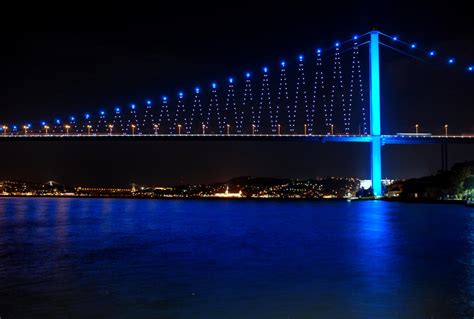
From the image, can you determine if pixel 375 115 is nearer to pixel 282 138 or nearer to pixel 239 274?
pixel 282 138

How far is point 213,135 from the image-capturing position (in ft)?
127

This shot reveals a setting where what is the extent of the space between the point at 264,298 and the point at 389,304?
1.63 meters

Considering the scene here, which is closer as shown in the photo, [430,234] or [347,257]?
[347,257]

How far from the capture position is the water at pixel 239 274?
8180mm

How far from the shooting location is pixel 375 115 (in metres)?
38.5

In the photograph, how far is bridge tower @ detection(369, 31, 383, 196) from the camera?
122 ft

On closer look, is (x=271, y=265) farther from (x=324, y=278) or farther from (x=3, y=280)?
(x=3, y=280)

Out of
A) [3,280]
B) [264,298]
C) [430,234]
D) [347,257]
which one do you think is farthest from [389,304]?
[430,234]

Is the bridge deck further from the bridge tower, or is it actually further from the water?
the water

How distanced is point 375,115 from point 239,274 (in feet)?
95.0

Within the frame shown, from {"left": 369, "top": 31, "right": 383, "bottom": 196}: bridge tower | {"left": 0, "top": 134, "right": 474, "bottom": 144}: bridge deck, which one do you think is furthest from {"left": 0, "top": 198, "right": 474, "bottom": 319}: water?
{"left": 0, "top": 134, "right": 474, "bottom": 144}: bridge deck

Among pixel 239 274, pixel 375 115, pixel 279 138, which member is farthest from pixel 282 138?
pixel 239 274

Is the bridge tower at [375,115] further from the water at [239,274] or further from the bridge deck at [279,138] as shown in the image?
the water at [239,274]

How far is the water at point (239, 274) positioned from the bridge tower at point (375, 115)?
1699cm
